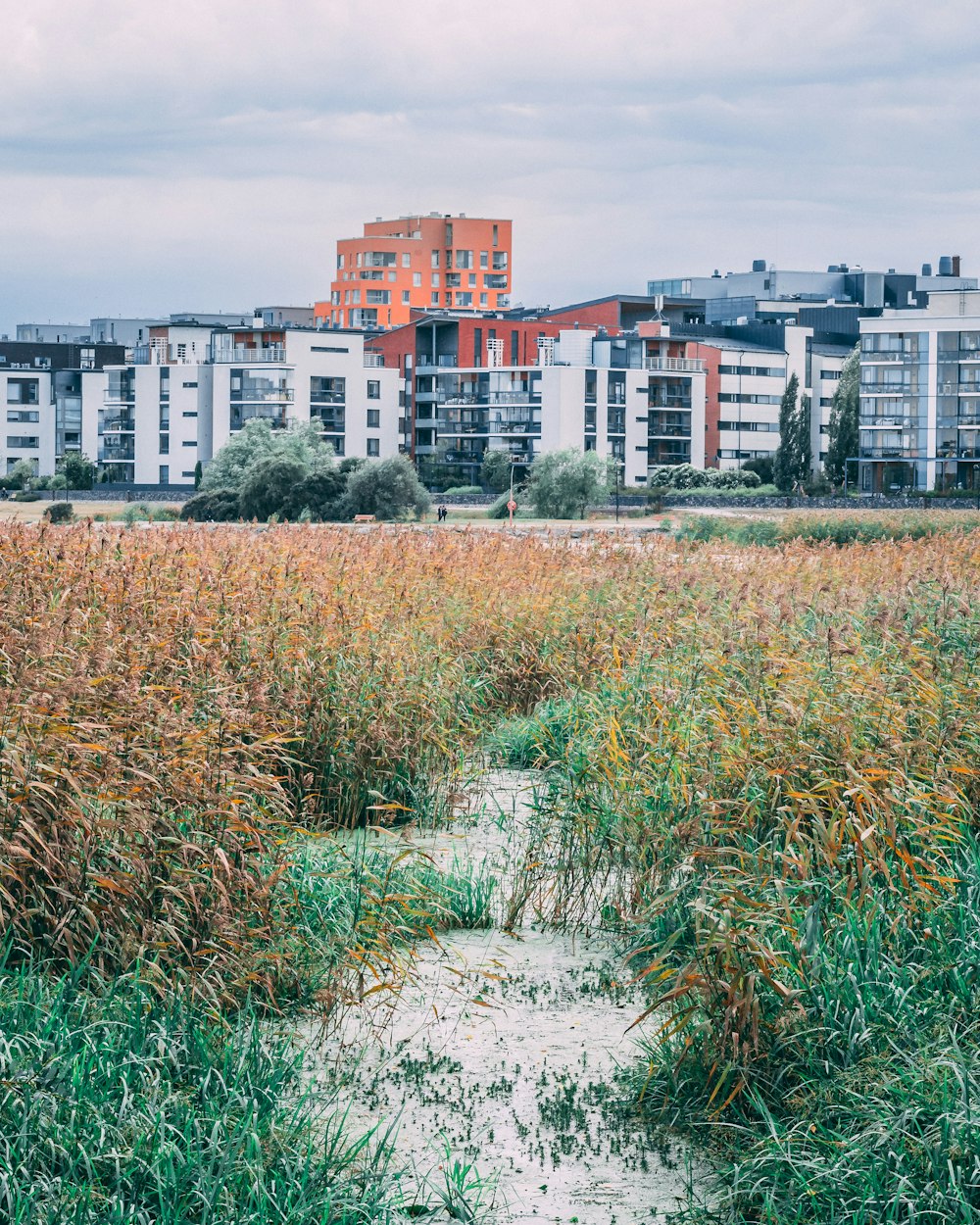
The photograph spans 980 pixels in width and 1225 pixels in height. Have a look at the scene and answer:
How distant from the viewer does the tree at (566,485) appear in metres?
62.3

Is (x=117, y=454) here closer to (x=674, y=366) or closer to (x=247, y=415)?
(x=247, y=415)

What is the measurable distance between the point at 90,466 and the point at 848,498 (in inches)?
1821

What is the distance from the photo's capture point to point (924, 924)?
5.93 metres

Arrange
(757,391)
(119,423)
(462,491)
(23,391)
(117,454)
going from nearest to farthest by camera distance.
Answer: (462,491) < (117,454) < (119,423) < (757,391) < (23,391)

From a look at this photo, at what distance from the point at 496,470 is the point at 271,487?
34.0 meters

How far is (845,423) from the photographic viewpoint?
291ft

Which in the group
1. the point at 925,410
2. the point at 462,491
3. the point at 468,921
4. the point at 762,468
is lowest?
the point at 468,921

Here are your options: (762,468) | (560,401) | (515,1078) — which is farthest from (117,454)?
(515,1078)

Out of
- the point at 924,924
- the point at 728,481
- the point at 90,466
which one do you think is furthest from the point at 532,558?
the point at 90,466

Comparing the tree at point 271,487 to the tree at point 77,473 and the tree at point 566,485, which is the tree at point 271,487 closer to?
the tree at point 566,485

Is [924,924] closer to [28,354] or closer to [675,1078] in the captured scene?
[675,1078]

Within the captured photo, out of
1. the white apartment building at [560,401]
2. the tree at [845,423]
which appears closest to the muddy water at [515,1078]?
the white apartment building at [560,401]

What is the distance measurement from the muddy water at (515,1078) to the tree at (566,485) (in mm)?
55275

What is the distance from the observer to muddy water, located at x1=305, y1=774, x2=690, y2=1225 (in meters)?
4.95
